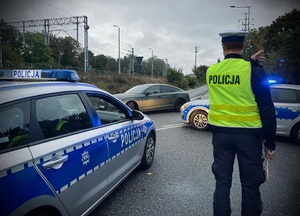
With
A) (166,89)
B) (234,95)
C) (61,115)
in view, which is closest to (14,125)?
(61,115)

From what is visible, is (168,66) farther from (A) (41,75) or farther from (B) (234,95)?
(B) (234,95)

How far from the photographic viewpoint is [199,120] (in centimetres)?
738

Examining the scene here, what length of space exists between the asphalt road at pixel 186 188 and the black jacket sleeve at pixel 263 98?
4.39ft

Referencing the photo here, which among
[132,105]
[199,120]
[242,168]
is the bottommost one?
[199,120]

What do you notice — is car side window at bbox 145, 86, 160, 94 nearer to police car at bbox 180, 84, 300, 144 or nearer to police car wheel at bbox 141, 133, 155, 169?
police car at bbox 180, 84, 300, 144

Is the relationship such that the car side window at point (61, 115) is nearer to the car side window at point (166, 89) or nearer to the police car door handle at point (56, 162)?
the police car door handle at point (56, 162)

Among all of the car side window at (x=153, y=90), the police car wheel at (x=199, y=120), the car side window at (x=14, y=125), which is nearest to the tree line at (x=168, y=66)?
the police car wheel at (x=199, y=120)

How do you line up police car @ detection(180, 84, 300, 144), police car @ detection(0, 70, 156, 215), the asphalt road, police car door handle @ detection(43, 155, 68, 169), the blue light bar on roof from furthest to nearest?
1. police car @ detection(180, 84, 300, 144)
2. the asphalt road
3. the blue light bar on roof
4. police car door handle @ detection(43, 155, 68, 169)
5. police car @ detection(0, 70, 156, 215)

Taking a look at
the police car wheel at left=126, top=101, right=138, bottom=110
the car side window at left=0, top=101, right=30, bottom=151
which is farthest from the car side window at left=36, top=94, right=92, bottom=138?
the police car wheel at left=126, top=101, right=138, bottom=110

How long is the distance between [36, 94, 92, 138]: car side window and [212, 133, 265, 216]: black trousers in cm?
149

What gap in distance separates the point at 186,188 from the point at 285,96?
4270 millimetres

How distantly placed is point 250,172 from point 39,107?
211cm

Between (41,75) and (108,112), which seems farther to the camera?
(108,112)

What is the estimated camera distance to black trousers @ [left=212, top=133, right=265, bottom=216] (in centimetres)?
229
